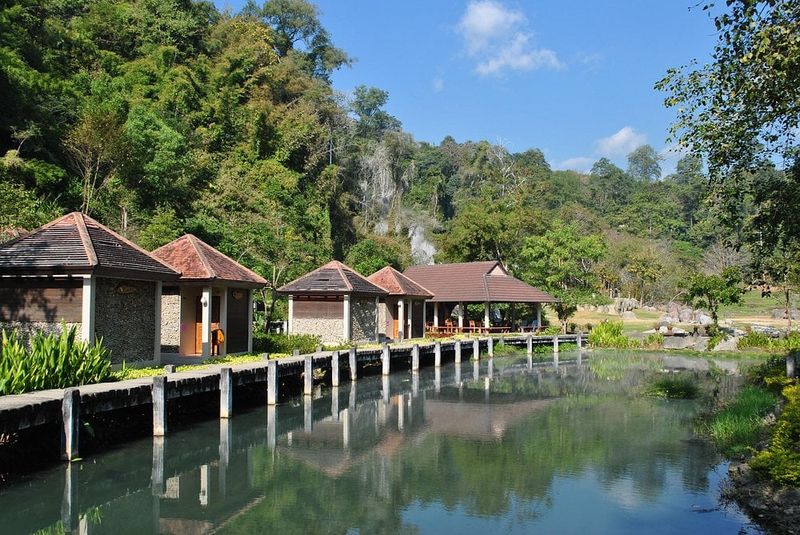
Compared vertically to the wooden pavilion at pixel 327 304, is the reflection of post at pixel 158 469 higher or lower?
lower

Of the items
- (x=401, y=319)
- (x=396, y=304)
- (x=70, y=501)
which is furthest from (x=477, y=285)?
(x=70, y=501)

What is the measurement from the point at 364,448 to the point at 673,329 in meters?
30.2

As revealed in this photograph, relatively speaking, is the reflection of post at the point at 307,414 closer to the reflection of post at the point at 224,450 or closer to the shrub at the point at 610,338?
the reflection of post at the point at 224,450

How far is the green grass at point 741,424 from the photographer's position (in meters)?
11.9

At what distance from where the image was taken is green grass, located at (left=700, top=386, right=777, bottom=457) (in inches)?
467

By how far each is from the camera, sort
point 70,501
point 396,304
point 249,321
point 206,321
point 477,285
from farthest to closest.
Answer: point 477,285 → point 396,304 → point 249,321 → point 206,321 → point 70,501

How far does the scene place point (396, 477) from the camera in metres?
10.7

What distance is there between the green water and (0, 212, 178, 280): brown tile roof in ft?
12.0

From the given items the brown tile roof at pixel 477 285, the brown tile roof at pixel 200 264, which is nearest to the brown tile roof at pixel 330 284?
the brown tile roof at pixel 200 264

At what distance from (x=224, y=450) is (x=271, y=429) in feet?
6.43

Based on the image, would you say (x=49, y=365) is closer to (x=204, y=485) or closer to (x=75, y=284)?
(x=75, y=284)

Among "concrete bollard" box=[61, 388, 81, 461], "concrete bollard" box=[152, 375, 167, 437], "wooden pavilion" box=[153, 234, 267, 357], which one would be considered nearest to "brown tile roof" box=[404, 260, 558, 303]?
"wooden pavilion" box=[153, 234, 267, 357]

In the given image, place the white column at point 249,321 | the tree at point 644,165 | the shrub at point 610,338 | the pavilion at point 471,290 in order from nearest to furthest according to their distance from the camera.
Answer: the white column at point 249,321
the pavilion at point 471,290
the shrub at point 610,338
the tree at point 644,165

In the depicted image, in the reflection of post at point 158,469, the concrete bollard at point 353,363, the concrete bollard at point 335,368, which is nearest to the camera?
the reflection of post at point 158,469
